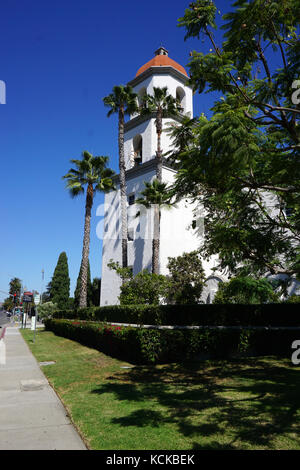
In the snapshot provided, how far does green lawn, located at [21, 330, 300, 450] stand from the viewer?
4.64m

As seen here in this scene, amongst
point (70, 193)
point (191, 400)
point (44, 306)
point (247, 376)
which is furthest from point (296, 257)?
point (44, 306)

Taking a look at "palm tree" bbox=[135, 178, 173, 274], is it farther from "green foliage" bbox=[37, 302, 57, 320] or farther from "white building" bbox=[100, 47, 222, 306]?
"green foliage" bbox=[37, 302, 57, 320]

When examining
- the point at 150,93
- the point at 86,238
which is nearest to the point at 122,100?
the point at 150,93

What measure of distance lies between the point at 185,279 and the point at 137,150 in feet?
46.5

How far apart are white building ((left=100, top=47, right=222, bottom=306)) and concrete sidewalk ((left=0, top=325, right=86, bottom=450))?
55.9ft

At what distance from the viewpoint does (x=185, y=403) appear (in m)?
6.45

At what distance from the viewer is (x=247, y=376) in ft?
29.4

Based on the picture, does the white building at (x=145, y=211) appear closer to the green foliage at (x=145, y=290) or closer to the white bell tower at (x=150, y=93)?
the white bell tower at (x=150, y=93)

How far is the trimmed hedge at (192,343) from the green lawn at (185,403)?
504mm

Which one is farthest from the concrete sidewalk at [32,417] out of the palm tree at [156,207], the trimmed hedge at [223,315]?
the palm tree at [156,207]

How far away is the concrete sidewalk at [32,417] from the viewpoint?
14.9 ft

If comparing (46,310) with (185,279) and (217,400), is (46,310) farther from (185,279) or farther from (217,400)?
(217,400)

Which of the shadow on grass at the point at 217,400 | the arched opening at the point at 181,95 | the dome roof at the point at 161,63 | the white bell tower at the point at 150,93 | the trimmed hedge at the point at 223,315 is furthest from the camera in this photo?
the dome roof at the point at 161,63

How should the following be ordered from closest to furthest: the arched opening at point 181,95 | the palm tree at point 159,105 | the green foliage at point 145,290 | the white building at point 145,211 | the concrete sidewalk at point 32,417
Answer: the concrete sidewalk at point 32,417, the green foliage at point 145,290, the palm tree at point 159,105, the white building at point 145,211, the arched opening at point 181,95
